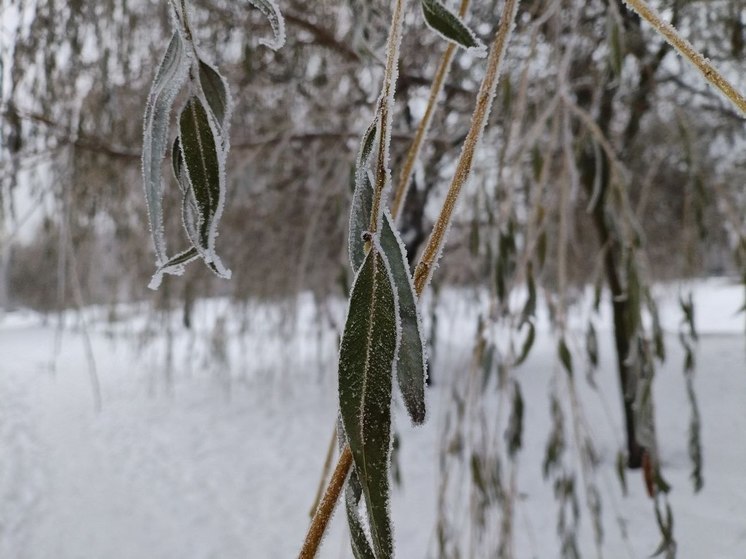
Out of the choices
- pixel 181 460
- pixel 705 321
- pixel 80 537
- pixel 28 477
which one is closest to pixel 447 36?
pixel 80 537

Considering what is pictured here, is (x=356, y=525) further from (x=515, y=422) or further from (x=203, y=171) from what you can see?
(x=515, y=422)

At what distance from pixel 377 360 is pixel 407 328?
0.08 feet

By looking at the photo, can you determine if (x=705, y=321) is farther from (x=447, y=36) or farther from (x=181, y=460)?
(x=447, y=36)

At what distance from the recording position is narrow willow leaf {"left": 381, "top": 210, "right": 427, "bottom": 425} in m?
0.17

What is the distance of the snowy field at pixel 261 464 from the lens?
1.57 meters

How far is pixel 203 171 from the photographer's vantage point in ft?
0.63

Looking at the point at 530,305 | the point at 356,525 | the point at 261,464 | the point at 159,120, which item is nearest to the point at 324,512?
the point at 356,525

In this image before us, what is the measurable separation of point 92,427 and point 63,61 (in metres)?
2.65

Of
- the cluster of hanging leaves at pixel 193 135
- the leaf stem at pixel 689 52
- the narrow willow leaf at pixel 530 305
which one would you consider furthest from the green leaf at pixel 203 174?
the narrow willow leaf at pixel 530 305

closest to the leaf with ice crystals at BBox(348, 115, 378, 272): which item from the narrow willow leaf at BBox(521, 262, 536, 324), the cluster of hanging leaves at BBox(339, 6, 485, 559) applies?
the cluster of hanging leaves at BBox(339, 6, 485, 559)

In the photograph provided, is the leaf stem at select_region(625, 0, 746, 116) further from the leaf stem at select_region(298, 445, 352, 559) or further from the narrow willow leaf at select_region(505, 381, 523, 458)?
the narrow willow leaf at select_region(505, 381, 523, 458)

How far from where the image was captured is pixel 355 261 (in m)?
0.21

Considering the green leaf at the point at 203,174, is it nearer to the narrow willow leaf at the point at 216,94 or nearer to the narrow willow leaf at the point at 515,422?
the narrow willow leaf at the point at 216,94

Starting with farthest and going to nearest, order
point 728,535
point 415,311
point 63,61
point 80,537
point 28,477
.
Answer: point 28,477
point 80,537
point 63,61
point 728,535
point 415,311
